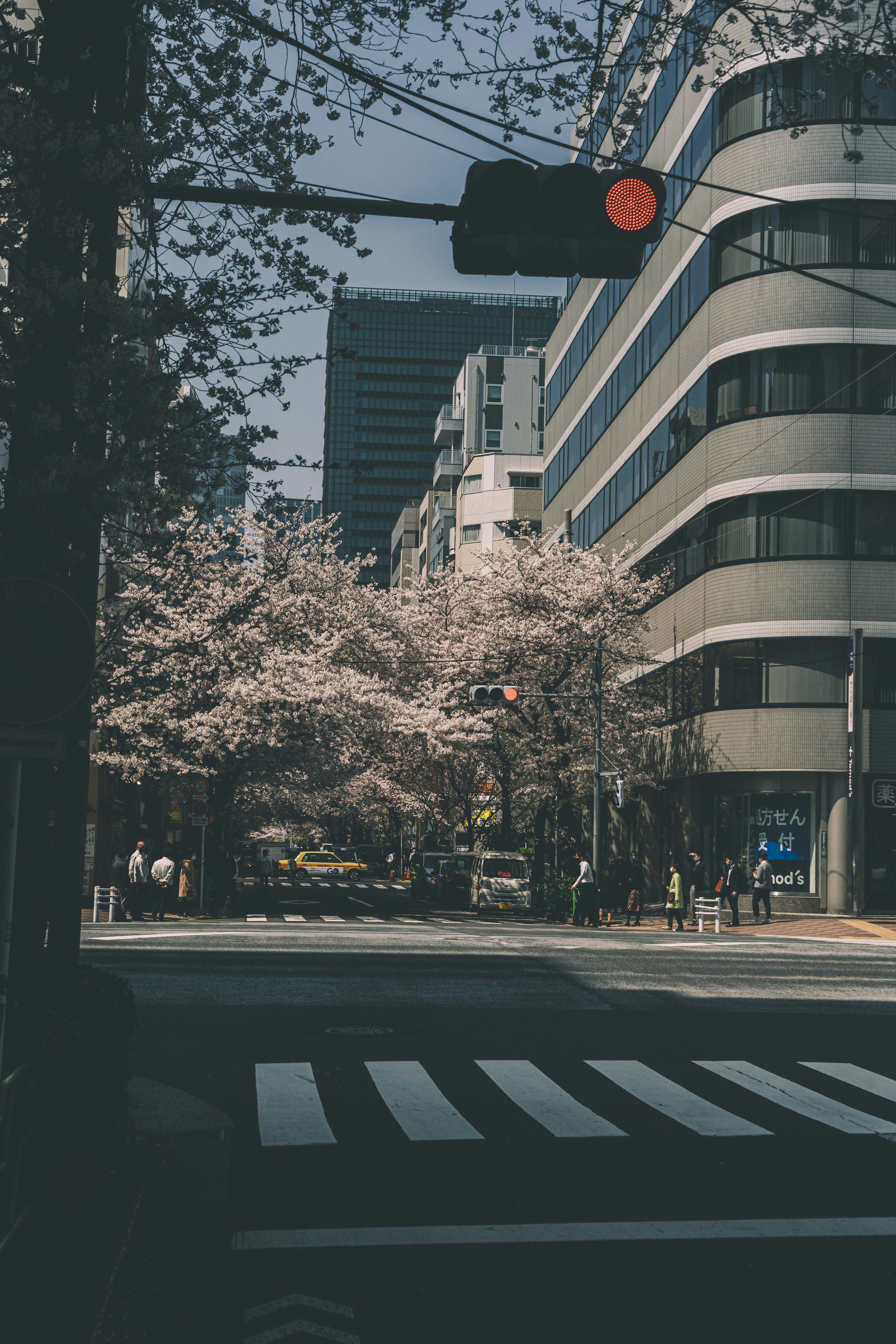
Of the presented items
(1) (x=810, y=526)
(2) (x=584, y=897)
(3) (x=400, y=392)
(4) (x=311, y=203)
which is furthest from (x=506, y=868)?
(3) (x=400, y=392)

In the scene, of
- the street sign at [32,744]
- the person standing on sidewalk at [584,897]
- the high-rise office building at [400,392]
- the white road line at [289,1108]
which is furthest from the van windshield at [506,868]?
the high-rise office building at [400,392]

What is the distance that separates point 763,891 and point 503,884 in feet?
27.7

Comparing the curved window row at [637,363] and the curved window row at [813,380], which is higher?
the curved window row at [637,363]

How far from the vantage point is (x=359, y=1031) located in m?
13.3

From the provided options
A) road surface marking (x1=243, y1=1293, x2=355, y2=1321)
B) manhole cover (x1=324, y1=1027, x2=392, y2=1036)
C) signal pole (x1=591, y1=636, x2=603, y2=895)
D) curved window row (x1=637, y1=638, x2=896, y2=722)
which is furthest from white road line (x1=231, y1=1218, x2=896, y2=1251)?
curved window row (x1=637, y1=638, x2=896, y2=722)

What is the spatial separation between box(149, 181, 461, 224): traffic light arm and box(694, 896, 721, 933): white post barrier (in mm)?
25243

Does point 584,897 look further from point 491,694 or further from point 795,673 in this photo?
point 795,673

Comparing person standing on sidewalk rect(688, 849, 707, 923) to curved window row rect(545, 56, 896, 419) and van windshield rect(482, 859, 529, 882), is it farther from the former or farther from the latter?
curved window row rect(545, 56, 896, 419)

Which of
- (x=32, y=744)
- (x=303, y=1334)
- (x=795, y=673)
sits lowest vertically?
(x=303, y=1334)

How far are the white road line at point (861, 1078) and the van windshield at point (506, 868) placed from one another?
27.7 m

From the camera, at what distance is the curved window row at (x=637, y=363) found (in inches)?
1613

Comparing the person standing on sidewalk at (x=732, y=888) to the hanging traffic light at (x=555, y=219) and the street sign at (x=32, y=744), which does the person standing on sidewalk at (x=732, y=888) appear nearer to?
the hanging traffic light at (x=555, y=219)

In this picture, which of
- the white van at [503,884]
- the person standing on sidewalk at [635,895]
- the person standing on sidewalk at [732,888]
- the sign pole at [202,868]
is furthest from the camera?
the white van at [503,884]

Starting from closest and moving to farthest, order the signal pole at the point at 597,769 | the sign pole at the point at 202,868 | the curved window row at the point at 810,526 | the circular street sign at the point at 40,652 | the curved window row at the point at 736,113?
the circular street sign at the point at 40,652, the curved window row at the point at 736,113, the sign pole at the point at 202,868, the curved window row at the point at 810,526, the signal pole at the point at 597,769
